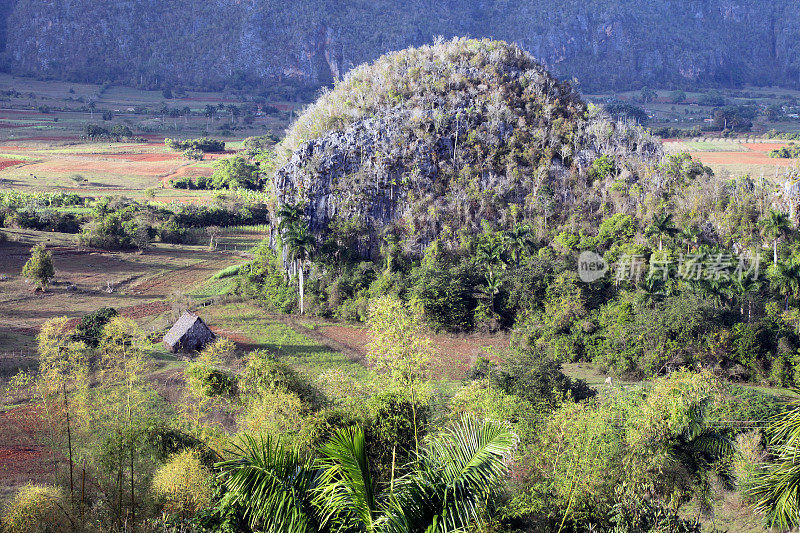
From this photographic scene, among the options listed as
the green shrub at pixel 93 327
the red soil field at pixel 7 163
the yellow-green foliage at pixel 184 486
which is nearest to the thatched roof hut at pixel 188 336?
the green shrub at pixel 93 327

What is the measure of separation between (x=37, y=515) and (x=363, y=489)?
28.3 ft

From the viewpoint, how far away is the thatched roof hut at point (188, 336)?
32553 millimetres

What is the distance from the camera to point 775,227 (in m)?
39.5

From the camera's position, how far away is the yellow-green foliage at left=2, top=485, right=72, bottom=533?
42.2 feet

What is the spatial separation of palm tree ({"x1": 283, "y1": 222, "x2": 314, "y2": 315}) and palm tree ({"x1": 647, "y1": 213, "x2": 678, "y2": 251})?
20785 mm

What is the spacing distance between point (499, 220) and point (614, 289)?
1012 cm

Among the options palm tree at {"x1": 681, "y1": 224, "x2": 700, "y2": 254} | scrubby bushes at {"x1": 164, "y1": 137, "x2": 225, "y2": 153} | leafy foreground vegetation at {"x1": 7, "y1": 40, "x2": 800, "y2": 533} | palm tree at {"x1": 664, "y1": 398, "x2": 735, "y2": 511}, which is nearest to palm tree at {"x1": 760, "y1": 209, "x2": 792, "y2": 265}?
leafy foreground vegetation at {"x1": 7, "y1": 40, "x2": 800, "y2": 533}

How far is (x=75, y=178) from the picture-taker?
75438mm

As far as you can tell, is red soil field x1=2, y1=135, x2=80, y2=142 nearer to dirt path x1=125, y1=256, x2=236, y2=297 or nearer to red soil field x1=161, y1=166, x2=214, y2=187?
red soil field x1=161, y1=166, x2=214, y2=187

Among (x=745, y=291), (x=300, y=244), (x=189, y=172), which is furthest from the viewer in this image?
(x=189, y=172)

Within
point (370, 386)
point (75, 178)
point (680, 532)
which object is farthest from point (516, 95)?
point (75, 178)

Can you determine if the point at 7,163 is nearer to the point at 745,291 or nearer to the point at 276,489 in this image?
the point at 745,291

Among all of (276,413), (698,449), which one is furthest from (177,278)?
(698,449)

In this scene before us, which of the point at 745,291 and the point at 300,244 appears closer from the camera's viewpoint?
the point at 745,291
